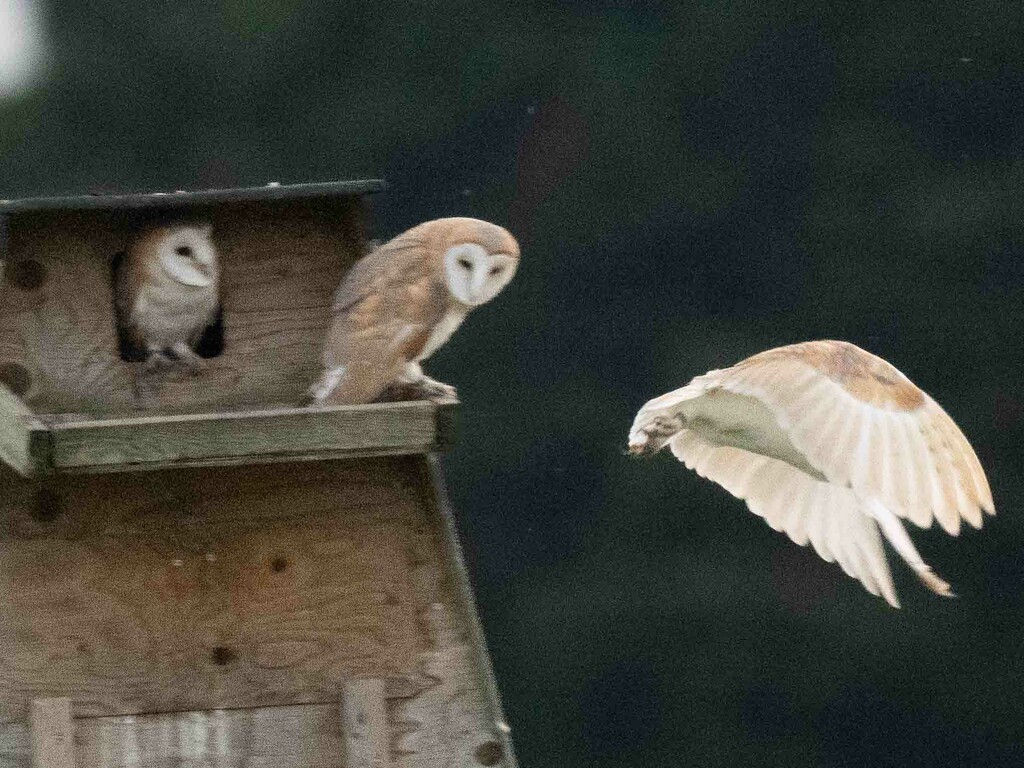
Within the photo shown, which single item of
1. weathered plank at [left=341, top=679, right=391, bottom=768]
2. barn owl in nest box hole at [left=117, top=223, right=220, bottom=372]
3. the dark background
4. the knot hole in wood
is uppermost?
the dark background

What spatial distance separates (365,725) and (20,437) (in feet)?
2.04

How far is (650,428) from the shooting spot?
14.3 ft

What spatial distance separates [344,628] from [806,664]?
4329 mm

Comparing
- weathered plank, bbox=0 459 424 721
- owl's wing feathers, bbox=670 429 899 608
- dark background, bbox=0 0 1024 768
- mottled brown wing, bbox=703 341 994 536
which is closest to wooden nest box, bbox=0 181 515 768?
weathered plank, bbox=0 459 424 721

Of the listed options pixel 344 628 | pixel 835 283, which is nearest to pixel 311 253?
→ pixel 344 628

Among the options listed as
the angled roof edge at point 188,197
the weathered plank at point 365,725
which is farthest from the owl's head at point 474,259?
the weathered plank at point 365,725

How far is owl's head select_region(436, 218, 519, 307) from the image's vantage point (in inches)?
145

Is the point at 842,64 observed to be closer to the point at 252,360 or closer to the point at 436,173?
the point at 436,173

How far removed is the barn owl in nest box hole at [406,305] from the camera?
3621 millimetres

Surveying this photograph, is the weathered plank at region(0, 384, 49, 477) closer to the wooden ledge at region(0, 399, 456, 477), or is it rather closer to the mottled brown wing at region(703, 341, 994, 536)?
the wooden ledge at region(0, 399, 456, 477)

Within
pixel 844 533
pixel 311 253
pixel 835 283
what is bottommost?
pixel 844 533

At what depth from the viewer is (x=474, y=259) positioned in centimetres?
371

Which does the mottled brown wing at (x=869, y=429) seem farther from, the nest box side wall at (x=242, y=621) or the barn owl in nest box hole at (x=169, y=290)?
the barn owl in nest box hole at (x=169, y=290)

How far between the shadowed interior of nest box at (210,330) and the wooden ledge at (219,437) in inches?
14.7
